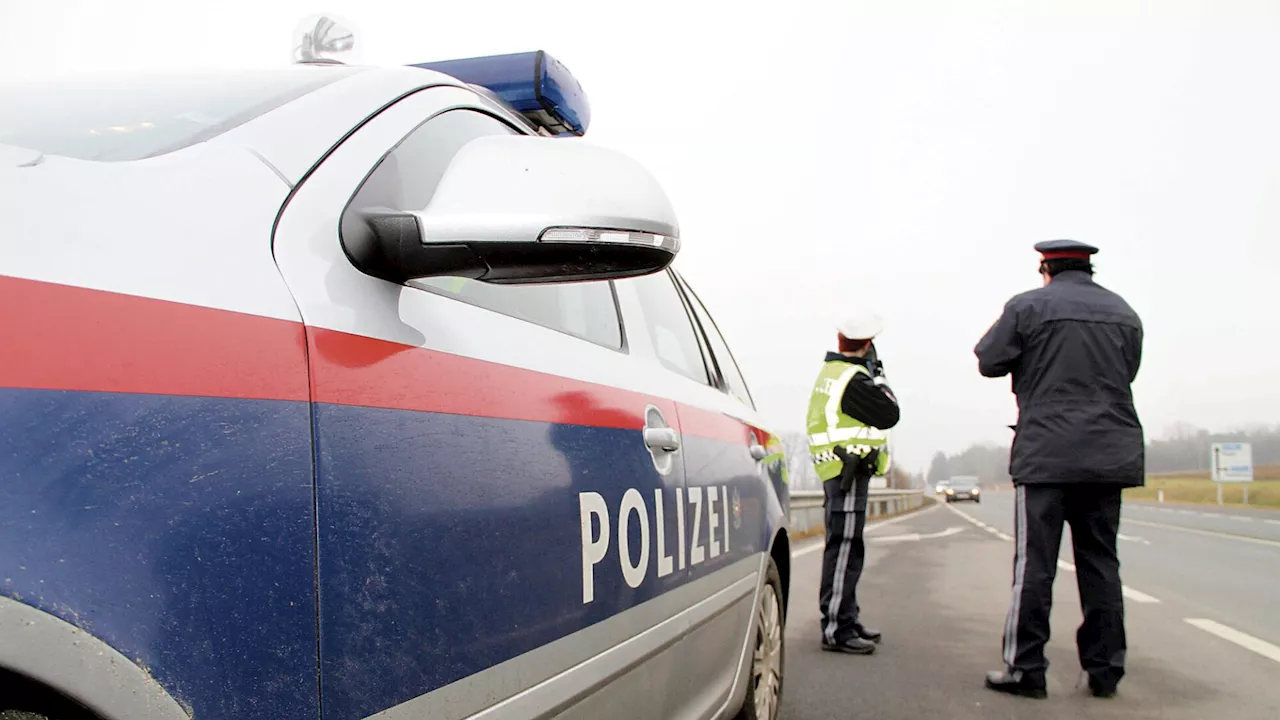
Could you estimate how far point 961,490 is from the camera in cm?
5859

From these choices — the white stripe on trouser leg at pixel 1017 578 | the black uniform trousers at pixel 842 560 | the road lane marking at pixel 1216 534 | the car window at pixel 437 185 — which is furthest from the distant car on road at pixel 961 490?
the car window at pixel 437 185

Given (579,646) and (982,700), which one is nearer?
(579,646)

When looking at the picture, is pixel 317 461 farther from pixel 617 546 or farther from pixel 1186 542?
pixel 1186 542

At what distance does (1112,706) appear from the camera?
3.81m

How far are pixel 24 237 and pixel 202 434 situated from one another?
0.23 metres

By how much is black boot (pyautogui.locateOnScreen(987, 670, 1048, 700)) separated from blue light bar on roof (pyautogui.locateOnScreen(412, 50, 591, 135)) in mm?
2962

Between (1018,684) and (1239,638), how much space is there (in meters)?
1.93

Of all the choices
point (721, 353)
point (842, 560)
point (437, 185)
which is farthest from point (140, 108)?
point (842, 560)

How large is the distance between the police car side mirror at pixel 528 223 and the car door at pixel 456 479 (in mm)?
78

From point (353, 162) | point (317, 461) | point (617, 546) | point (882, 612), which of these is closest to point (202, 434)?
point (317, 461)

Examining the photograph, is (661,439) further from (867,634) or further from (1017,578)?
(867,634)

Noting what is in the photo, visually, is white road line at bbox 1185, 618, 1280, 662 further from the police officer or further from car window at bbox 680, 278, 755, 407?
car window at bbox 680, 278, 755, 407

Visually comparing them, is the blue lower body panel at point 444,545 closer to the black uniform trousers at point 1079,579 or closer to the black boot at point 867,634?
the black uniform trousers at point 1079,579

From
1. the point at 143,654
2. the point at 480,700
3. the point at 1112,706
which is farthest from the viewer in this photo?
the point at 1112,706
